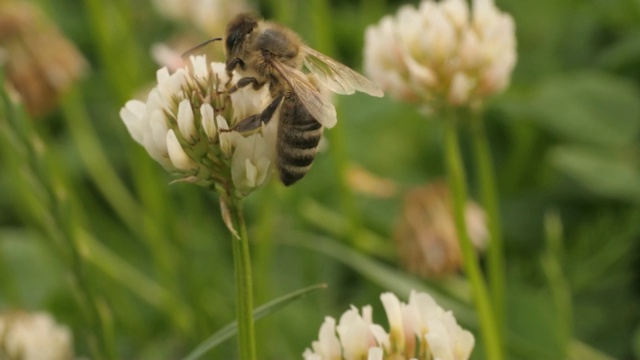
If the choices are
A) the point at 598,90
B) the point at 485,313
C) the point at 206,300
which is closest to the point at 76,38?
the point at 206,300

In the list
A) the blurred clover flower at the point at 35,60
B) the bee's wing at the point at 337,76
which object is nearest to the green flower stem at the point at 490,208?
the bee's wing at the point at 337,76

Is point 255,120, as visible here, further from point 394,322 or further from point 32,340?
point 32,340

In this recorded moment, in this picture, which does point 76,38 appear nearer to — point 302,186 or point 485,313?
point 302,186

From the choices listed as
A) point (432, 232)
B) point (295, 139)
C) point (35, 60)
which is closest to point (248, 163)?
point (295, 139)

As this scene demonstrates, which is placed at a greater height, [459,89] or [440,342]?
[459,89]

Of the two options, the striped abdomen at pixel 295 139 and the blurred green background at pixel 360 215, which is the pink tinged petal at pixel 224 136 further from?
the blurred green background at pixel 360 215

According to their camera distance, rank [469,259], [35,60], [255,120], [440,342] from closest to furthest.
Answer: [440,342], [255,120], [469,259], [35,60]

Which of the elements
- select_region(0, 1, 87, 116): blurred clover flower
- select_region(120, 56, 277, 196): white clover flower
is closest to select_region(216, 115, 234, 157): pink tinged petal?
select_region(120, 56, 277, 196): white clover flower
